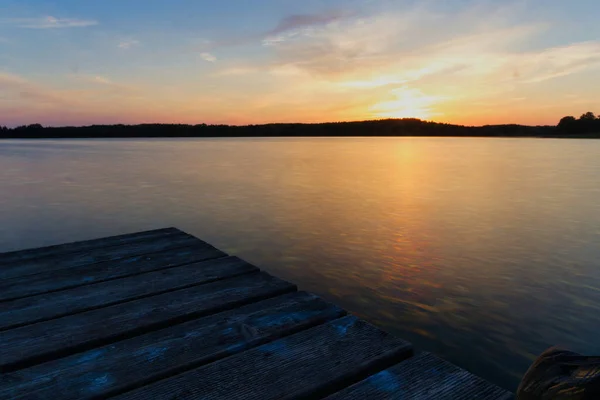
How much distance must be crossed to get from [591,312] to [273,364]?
6116 mm

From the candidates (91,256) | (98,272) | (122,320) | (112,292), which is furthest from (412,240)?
(122,320)

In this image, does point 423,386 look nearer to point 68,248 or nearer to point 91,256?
point 91,256

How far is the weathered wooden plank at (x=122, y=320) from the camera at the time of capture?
241 cm

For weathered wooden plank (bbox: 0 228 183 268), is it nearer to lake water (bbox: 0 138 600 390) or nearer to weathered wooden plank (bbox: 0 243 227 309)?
weathered wooden plank (bbox: 0 243 227 309)

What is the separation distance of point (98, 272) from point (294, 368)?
8.24ft

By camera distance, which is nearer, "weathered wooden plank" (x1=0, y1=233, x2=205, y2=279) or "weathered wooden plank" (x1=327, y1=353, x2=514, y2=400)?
"weathered wooden plank" (x1=327, y1=353, x2=514, y2=400)

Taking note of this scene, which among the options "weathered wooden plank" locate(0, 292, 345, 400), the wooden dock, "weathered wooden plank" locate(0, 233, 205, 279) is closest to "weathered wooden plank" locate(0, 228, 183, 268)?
"weathered wooden plank" locate(0, 233, 205, 279)

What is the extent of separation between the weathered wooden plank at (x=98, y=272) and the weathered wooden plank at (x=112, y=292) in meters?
0.14

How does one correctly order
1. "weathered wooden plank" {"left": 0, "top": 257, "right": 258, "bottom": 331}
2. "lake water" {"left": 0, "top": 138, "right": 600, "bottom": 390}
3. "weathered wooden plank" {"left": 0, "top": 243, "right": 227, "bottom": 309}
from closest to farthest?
"weathered wooden plank" {"left": 0, "top": 257, "right": 258, "bottom": 331} → "weathered wooden plank" {"left": 0, "top": 243, "right": 227, "bottom": 309} → "lake water" {"left": 0, "top": 138, "right": 600, "bottom": 390}

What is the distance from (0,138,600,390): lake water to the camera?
19.0 ft

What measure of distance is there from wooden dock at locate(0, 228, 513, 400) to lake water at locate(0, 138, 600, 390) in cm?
306

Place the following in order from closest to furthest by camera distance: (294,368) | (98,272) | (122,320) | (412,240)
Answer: (294,368)
(122,320)
(98,272)
(412,240)

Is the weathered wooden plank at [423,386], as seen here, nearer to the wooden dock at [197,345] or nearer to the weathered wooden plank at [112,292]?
the wooden dock at [197,345]

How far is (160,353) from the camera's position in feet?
7.73
